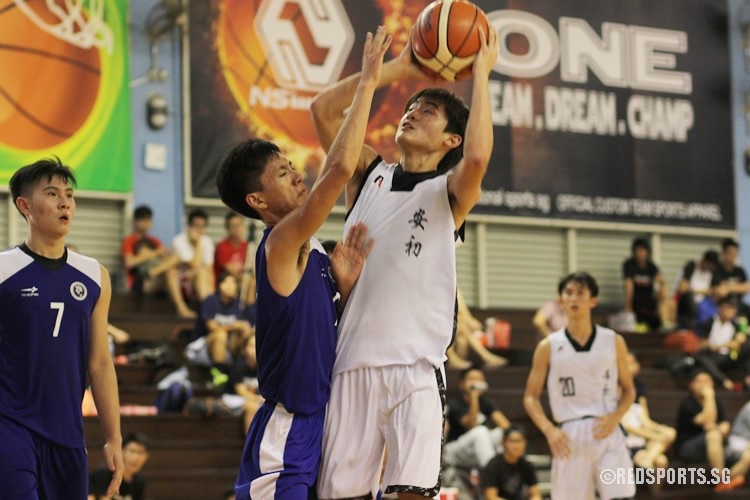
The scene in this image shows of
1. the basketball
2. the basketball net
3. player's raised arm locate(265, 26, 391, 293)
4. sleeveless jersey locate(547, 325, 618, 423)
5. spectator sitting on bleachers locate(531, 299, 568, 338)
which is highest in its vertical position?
the basketball net

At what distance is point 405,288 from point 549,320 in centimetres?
990

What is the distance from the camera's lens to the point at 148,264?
13477 millimetres

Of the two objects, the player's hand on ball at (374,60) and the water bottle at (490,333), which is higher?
the player's hand on ball at (374,60)

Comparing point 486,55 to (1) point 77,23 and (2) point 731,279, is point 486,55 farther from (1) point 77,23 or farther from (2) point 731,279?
(2) point 731,279

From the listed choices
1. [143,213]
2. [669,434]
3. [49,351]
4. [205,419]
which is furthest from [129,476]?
[669,434]

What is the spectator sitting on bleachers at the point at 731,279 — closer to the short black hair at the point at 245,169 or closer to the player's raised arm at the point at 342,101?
the player's raised arm at the point at 342,101

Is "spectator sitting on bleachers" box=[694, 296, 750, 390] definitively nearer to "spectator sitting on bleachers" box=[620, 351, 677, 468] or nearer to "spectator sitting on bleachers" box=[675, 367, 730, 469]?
"spectator sitting on bleachers" box=[675, 367, 730, 469]

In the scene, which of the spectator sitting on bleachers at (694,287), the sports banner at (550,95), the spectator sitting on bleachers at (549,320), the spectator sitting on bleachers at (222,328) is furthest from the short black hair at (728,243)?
the spectator sitting on bleachers at (222,328)

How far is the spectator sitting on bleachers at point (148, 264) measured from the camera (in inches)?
520

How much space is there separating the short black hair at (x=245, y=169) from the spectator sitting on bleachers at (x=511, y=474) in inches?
242

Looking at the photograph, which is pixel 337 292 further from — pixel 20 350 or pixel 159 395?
pixel 159 395

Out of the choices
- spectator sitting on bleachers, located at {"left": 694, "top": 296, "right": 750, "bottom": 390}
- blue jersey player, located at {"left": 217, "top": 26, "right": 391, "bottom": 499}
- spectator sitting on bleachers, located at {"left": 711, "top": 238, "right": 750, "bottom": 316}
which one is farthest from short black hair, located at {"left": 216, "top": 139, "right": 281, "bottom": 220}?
spectator sitting on bleachers, located at {"left": 711, "top": 238, "right": 750, "bottom": 316}

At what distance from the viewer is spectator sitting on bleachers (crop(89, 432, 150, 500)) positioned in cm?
912

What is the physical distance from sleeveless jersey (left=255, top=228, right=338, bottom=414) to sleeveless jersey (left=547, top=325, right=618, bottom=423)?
4.40 m
